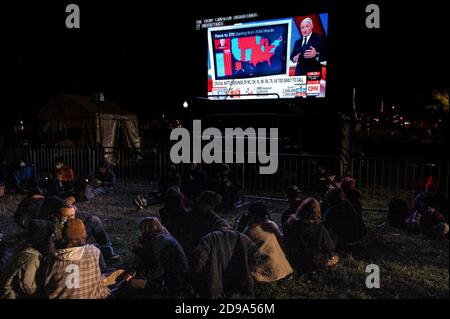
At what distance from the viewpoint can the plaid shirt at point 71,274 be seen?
A: 4.56m

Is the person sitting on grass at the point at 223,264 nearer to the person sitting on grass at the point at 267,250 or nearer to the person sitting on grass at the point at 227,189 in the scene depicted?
the person sitting on grass at the point at 267,250

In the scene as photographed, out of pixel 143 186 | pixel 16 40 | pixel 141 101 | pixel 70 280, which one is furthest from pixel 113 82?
pixel 70 280

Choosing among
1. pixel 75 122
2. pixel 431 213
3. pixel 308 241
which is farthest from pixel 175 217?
pixel 75 122

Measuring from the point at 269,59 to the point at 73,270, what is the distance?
10.9 metres

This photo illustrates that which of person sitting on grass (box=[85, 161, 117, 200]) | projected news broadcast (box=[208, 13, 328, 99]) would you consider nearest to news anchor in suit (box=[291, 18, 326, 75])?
projected news broadcast (box=[208, 13, 328, 99])

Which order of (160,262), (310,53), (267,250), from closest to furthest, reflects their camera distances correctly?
(160,262), (267,250), (310,53)

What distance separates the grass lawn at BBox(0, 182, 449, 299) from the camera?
16.7ft

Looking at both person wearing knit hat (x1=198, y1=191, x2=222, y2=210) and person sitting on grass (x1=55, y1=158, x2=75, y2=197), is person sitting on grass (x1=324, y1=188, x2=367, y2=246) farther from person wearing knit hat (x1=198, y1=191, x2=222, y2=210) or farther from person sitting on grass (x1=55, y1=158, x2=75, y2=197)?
person sitting on grass (x1=55, y1=158, x2=75, y2=197)

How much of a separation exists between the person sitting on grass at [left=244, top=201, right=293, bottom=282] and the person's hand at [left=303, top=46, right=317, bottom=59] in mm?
9096

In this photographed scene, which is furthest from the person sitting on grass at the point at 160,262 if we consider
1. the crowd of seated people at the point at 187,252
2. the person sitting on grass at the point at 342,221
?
the person sitting on grass at the point at 342,221

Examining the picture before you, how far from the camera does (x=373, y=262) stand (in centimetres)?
602

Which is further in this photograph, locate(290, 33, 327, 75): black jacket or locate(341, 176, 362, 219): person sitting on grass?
locate(290, 33, 327, 75): black jacket

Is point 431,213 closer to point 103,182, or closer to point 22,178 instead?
point 103,182
